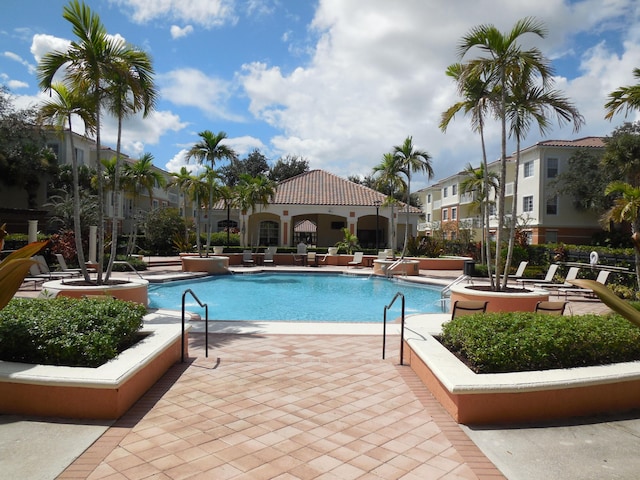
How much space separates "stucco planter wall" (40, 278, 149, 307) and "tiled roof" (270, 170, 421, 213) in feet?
80.1

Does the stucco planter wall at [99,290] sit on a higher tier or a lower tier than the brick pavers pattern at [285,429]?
higher

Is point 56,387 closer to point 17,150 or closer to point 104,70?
point 104,70

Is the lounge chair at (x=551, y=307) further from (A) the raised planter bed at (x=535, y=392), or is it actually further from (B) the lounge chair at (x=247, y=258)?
(B) the lounge chair at (x=247, y=258)

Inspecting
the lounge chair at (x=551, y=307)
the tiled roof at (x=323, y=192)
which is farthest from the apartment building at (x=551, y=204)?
the lounge chair at (x=551, y=307)

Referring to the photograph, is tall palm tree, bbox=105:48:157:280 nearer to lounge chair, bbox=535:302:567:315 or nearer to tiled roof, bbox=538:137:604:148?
lounge chair, bbox=535:302:567:315

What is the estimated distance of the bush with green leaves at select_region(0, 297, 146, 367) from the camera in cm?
475

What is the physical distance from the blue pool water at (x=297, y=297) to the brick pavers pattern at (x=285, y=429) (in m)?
6.25

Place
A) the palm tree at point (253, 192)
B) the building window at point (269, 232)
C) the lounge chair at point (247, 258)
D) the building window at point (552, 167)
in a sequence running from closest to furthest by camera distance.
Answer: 1. the lounge chair at point (247, 258)
2. the palm tree at point (253, 192)
3. the building window at point (552, 167)
4. the building window at point (269, 232)

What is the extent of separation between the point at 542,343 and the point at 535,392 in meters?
0.74

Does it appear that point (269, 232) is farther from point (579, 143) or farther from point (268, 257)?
point (579, 143)

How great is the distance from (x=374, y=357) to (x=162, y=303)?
972 centimetres

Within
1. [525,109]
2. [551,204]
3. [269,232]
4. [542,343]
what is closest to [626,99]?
[525,109]

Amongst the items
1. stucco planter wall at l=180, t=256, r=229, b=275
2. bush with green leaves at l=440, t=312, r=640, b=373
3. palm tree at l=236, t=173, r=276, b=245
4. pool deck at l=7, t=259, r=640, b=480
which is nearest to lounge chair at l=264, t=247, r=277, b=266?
palm tree at l=236, t=173, r=276, b=245

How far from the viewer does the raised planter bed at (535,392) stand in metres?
4.34
